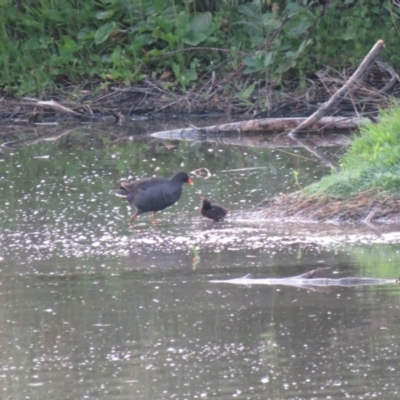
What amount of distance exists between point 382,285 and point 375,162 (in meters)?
3.17

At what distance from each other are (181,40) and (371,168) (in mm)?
9069

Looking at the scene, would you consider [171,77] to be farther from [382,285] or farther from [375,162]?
[382,285]

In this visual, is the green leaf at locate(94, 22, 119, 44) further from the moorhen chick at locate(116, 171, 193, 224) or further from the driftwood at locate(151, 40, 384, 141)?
the moorhen chick at locate(116, 171, 193, 224)

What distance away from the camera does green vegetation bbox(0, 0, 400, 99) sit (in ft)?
57.7

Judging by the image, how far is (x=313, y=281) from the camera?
23.5 feet

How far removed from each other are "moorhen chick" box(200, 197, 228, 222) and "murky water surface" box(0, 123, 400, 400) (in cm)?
9

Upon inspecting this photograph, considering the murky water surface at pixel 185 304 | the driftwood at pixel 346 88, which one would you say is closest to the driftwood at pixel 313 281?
the murky water surface at pixel 185 304

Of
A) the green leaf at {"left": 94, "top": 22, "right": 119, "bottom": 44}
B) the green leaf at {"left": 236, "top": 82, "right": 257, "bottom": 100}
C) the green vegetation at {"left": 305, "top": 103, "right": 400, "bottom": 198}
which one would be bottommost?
the green leaf at {"left": 236, "top": 82, "right": 257, "bottom": 100}

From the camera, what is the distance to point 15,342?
6.21 meters

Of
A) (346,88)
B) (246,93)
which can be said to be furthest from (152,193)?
(246,93)

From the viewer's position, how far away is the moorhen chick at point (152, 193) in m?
9.96

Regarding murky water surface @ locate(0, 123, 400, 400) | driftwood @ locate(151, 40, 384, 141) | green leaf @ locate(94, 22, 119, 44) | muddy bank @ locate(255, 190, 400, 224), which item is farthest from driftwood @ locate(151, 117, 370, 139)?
muddy bank @ locate(255, 190, 400, 224)

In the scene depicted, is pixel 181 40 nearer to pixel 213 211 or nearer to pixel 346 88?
pixel 346 88

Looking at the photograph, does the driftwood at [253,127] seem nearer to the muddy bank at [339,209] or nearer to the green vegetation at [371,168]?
the green vegetation at [371,168]
